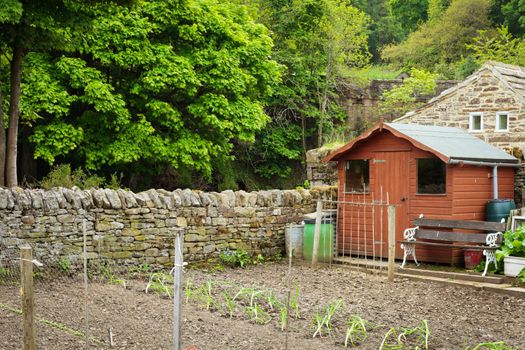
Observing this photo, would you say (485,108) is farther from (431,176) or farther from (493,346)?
(493,346)

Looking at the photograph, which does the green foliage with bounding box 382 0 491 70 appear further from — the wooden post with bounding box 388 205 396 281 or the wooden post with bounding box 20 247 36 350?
the wooden post with bounding box 20 247 36 350

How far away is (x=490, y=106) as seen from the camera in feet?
53.1

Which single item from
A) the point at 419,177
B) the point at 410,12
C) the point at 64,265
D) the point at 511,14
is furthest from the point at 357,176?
the point at 410,12

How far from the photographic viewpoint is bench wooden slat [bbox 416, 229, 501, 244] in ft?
38.8

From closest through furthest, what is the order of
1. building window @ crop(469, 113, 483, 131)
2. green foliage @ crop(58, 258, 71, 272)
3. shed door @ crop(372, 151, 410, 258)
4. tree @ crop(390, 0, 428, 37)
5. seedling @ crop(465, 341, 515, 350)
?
seedling @ crop(465, 341, 515, 350) < green foliage @ crop(58, 258, 71, 272) < shed door @ crop(372, 151, 410, 258) < building window @ crop(469, 113, 483, 131) < tree @ crop(390, 0, 428, 37)

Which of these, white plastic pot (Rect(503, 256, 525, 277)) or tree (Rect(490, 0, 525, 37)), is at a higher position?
tree (Rect(490, 0, 525, 37))

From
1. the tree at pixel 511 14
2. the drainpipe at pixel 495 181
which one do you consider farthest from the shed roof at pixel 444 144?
the tree at pixel 511 14

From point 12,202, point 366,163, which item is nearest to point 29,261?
point 12,202

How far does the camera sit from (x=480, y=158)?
13070mm

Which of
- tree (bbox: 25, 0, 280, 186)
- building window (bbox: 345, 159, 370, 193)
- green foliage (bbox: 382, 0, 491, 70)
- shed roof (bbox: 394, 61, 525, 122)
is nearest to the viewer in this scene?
building window (bbox: 345, 159, 370, 193)

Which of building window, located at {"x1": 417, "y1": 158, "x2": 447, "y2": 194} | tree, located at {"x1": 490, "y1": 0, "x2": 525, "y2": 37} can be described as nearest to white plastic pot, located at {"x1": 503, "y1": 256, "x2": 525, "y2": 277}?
building window, located at {"x1": 417, "y1": 158, "x2": 447, "y2": 194}

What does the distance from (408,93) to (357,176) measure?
13.2 m

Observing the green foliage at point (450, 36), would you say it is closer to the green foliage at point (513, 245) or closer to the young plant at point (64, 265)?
the green foliage at point (513, 245)

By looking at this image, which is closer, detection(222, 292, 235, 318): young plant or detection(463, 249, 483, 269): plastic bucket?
detection(222, 292, 235, 318): young plant
